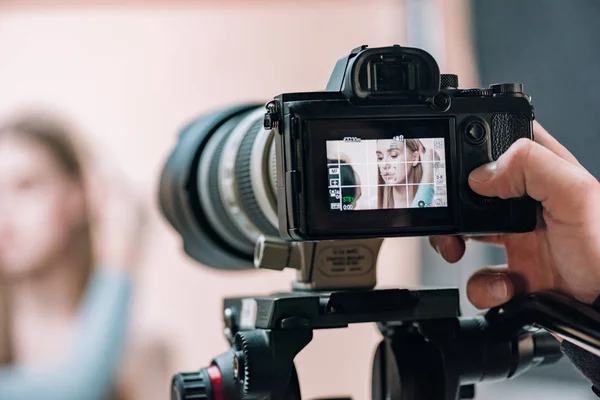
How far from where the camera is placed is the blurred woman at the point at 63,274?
157 centimetres

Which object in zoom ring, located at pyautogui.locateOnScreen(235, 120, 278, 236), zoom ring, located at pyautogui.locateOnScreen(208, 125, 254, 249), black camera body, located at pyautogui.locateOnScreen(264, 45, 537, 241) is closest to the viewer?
black camera body, located at pyautogui.locateOnScreen(264, 45, 537, 241)

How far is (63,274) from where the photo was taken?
1594 mm

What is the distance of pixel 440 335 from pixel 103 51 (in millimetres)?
1203

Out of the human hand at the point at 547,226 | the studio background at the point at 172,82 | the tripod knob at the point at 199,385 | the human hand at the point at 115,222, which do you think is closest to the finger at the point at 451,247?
the human hand at the point at 547,226

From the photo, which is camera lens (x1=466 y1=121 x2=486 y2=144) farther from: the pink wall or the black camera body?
the pink wall

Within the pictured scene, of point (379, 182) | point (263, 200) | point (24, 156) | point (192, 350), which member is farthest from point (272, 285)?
point (379, 182)

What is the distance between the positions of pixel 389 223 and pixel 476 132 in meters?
0.09

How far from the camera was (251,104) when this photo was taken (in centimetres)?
92

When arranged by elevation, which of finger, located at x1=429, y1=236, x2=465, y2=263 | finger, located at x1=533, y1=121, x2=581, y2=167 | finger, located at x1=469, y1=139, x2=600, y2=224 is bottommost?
finger, located at x1=429, y1=236, x2=465, y2=263

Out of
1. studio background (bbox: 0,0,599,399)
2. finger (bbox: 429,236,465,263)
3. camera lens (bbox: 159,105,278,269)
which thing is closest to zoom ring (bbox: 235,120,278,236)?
camera lens (bbox: 159,105,278,269)

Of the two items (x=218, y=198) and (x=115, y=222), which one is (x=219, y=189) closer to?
(x=218, y=198)

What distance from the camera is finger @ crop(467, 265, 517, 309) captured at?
0.62 meters

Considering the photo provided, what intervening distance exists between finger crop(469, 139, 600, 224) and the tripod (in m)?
0.08

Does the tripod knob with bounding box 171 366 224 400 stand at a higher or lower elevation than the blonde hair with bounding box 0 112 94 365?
lower
